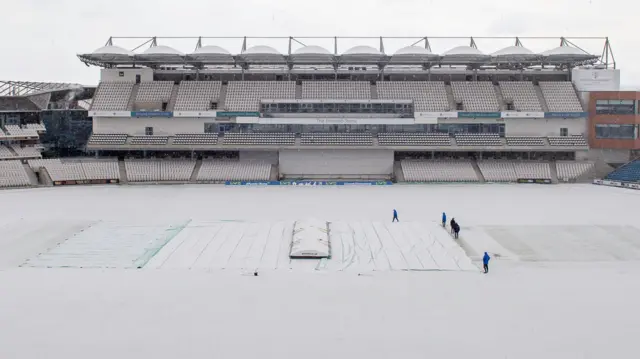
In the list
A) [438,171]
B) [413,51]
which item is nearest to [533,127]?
[438,171]

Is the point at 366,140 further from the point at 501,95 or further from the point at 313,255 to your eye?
the point at 313,255

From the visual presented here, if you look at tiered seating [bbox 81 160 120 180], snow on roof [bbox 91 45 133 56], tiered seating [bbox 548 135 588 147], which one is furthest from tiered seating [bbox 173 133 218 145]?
tiered seating [bbox 548 135 588 147]

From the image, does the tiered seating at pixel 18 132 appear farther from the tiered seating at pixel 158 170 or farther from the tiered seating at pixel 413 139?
the tiered seating at pixel 413 139

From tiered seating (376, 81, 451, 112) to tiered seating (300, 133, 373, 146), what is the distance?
4705mm

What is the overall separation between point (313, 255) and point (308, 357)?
895 centimetres

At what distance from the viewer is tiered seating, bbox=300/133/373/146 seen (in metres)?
49.7

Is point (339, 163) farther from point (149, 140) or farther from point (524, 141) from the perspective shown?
point (149, 140)

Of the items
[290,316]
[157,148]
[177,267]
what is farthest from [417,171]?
A: [290,316]

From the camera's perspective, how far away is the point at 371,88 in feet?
177

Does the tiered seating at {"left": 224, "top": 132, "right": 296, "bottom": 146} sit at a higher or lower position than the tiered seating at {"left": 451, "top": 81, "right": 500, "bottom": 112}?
lower

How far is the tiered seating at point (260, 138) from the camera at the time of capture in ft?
164

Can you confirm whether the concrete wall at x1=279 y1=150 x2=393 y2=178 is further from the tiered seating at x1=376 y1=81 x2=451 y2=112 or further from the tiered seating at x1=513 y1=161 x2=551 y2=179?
the tiered seating at x1=513 y1=161 x2=551 y2=179

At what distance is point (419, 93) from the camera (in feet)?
174

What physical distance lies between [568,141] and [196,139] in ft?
103
